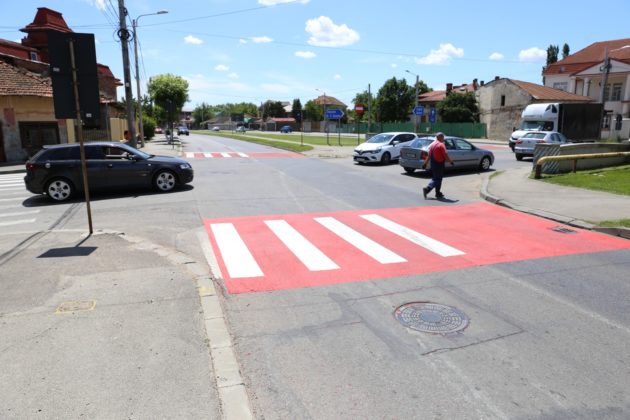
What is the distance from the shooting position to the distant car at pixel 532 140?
2461 centimetres

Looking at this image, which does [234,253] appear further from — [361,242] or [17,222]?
[17,222]

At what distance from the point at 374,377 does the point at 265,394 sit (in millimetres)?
873

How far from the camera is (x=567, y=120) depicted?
1144 inches

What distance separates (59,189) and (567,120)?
94.1 feet

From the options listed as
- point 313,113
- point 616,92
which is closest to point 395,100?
point 616,92

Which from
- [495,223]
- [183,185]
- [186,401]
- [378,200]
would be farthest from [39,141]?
[186,401]

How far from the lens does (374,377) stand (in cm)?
367

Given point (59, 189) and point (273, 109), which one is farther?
point (273, 109)

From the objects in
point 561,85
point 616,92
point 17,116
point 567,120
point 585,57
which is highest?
point 585,57

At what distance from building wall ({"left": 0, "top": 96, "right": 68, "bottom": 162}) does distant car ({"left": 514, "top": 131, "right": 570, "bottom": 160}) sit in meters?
24.7

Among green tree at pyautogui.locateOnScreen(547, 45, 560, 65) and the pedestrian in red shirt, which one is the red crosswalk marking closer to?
the pedestrian in red shirt

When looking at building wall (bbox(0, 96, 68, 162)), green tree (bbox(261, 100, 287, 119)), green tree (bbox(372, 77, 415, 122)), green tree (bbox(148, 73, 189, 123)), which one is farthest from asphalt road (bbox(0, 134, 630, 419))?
green tree (bbox(261, 100, 287, 119))

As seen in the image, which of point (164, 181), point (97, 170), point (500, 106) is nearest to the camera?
point (97, 170)

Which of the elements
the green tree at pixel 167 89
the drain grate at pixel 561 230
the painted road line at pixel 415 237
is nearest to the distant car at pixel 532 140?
the drain grate at pixel 561 230
